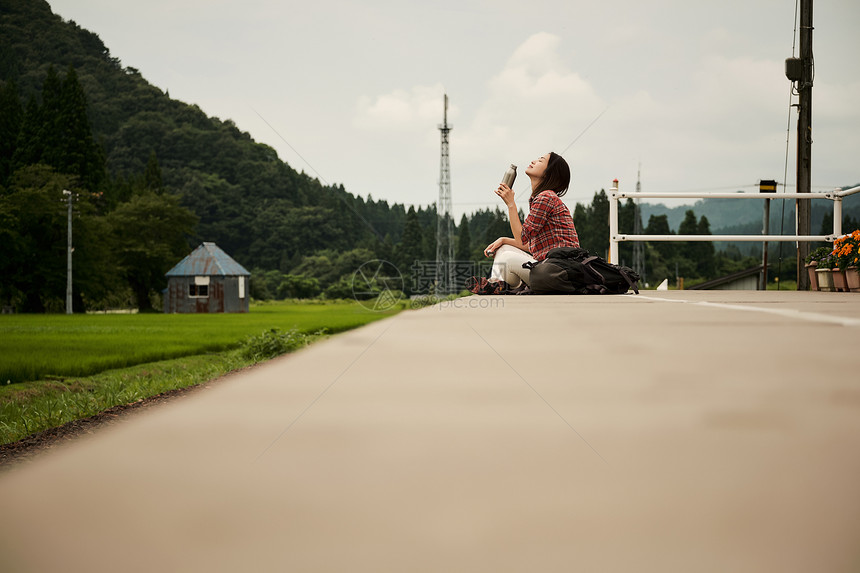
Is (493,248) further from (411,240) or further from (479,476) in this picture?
(411,240)

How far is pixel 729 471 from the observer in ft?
2.19

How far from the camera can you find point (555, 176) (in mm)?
4570

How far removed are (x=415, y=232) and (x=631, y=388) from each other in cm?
5825

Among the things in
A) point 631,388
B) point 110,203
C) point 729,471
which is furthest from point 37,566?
point 110,203

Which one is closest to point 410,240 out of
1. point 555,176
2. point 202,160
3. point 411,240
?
point 411,240

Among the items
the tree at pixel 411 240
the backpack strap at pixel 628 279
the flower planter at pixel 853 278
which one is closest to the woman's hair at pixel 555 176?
the backpack strap at pixel 628 279

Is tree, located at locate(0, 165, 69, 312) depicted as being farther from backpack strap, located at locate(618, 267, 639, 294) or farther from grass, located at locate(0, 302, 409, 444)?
backpack strap, located at locate(618, 267, 639, 294)

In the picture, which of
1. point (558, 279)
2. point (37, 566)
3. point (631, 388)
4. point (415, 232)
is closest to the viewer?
point (37, 566)

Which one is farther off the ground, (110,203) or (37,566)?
(110,203)

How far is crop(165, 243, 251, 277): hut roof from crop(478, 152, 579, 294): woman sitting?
38212 millimetres

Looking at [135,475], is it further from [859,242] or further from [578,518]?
[859,242]

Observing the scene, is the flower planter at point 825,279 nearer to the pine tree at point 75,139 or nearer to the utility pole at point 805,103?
the utility pole at point 805,103

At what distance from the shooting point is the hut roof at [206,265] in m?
40.2

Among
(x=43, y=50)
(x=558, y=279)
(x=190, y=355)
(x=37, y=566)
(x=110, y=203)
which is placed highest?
(x=43, y=50)
